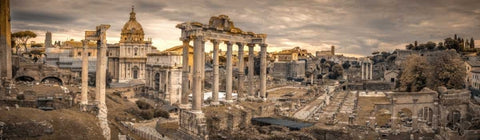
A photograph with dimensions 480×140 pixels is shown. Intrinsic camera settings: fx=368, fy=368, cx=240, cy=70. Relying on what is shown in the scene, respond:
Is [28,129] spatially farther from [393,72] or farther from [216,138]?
[393,72]

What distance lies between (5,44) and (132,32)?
29.5 meters

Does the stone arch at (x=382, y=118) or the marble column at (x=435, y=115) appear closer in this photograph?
the marble column at (x=435, y=115)

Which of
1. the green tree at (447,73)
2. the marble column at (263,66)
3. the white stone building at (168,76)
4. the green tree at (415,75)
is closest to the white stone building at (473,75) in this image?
the green tree at (447,73)

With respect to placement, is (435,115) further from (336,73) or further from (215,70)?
(336,73)

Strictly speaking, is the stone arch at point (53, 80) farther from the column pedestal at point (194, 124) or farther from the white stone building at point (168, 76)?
the column pedestal at point (194, 124)

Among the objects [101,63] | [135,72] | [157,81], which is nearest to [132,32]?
[135,72]

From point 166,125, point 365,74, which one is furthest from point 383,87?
point 166,125

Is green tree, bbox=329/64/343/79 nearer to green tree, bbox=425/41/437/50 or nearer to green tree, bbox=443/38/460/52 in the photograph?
green tree, bbox=425/41/437/50

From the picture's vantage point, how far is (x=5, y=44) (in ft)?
Result: 97.0

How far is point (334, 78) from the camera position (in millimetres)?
100875

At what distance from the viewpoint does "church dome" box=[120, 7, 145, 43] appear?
193 ft

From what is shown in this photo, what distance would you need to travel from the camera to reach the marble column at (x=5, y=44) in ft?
93.7

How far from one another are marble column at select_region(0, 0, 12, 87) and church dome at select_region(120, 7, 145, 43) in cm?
2816

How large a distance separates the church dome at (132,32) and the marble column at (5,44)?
2816cm
